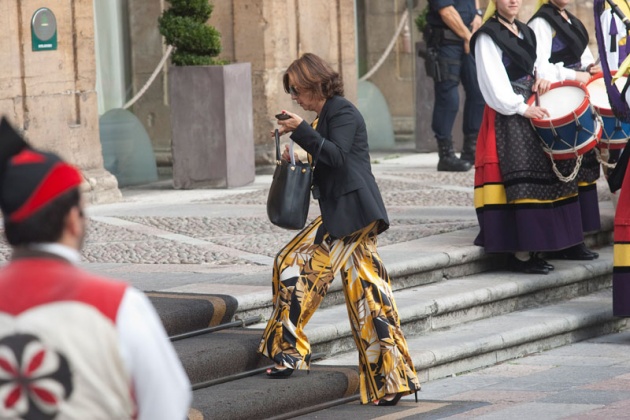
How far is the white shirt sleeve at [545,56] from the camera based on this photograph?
30.1 ft

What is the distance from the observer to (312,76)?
6613mm

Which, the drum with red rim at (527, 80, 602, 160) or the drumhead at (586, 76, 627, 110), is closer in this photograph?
the drum with red rim at (527, 80, 602, 160)

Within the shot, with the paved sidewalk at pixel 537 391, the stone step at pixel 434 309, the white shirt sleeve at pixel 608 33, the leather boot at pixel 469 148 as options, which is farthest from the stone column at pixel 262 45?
the paved sidewalk at pixel 537 391

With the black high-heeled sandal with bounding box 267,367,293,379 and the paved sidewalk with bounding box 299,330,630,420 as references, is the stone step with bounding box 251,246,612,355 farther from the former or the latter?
the black high-heeled sandal with bounding box 267,367,293,379

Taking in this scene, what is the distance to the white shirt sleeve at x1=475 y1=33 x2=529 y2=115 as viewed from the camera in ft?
29.1

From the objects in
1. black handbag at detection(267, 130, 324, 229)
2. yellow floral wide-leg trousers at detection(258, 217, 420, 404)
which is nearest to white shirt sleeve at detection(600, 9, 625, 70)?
yellow floral wide-leg trousers at detection(258, 217, 420, 404)

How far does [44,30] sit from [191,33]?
1504mm

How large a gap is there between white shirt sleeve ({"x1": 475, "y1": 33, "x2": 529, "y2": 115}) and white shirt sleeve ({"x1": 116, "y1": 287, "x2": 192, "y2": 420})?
20.1 feet

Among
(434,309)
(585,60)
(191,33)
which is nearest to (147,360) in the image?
(434,309)

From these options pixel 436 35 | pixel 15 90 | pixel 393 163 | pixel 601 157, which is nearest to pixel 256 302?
pixel 601 157

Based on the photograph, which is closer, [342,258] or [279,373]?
[342,258]

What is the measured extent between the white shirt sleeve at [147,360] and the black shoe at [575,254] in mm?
7123

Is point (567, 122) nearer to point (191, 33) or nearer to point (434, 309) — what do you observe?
point (434, 309)

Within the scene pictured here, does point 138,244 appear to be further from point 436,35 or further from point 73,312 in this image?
point 73,312
